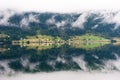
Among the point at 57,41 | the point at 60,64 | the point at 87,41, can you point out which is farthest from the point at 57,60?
the point at 87,41

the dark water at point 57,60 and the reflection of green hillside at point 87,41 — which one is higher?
the reflection of green hillside at point 87,41

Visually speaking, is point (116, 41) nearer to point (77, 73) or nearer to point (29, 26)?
point (29, 26)

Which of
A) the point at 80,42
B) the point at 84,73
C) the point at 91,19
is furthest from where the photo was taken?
the point at 80,42

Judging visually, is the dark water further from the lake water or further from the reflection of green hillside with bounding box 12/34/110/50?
the reflection of green hillside with bounding box 12/34/110/50

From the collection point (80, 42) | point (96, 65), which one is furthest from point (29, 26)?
point (96, 65)

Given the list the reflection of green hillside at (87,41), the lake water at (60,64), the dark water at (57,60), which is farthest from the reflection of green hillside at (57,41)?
the dark water at (57,60)

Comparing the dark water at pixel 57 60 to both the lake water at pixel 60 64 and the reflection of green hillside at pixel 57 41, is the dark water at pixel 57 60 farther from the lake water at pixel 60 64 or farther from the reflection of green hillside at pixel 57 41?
the reflection of green hillside at pixel 57 41

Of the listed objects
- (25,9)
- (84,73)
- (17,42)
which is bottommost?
(84,73)

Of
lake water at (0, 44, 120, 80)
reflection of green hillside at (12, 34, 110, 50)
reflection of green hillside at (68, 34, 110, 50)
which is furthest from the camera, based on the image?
reflection of green hillside at (68, 34, 110, 50)

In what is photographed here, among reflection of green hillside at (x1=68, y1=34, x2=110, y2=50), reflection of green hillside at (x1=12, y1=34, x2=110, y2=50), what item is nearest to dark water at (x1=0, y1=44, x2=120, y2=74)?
reflection of green hillside at (x1=12, y1=34, x2=110, y2=50)
